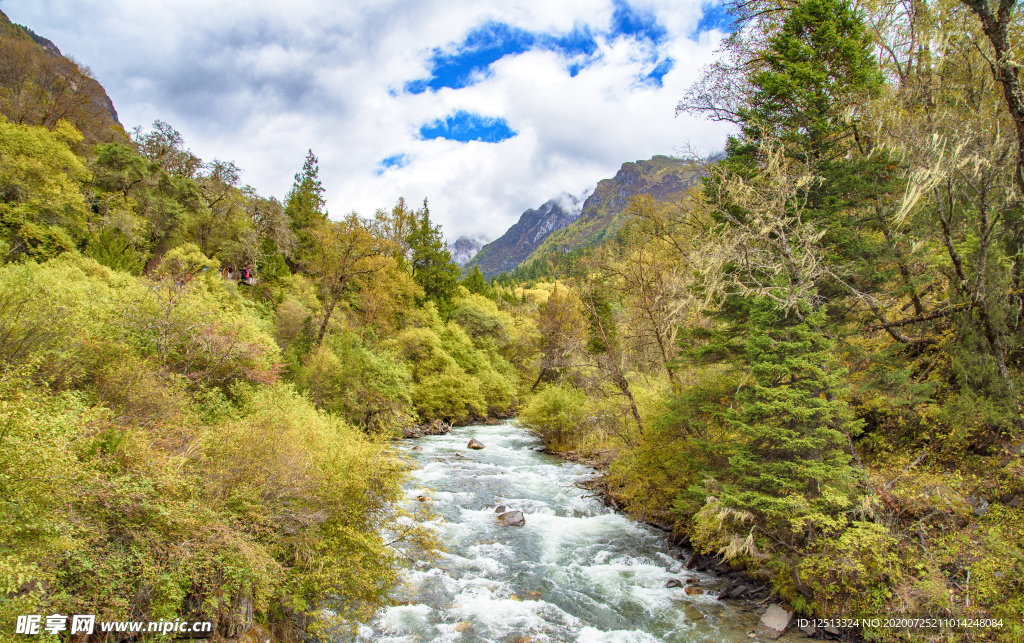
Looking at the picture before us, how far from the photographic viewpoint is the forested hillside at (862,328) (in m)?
7.59

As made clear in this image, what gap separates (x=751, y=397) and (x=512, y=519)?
8.27 m

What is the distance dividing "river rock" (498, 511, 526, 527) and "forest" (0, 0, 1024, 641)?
3.57 meters

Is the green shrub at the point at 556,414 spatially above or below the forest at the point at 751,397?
below

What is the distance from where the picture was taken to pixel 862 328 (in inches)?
432

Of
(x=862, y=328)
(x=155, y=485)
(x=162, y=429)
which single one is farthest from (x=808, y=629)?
(x=162, y=429)

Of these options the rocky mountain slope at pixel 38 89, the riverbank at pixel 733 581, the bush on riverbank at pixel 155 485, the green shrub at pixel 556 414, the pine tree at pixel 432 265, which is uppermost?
the rocky mountain slope at pixel 38 89

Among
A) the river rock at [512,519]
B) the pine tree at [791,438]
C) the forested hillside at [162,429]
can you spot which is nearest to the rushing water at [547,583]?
the river rock at [512,519]

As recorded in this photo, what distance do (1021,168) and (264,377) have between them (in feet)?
51.7

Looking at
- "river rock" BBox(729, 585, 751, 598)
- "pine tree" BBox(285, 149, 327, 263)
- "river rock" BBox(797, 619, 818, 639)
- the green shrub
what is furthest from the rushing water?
"pine tree" BBox(285, 149, 327, 263)

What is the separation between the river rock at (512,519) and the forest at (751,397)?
3.57m

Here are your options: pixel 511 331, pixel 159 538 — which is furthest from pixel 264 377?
pixel 511 331

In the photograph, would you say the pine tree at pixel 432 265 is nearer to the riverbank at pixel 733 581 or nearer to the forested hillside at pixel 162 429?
the forested hillside at pixel 162 429

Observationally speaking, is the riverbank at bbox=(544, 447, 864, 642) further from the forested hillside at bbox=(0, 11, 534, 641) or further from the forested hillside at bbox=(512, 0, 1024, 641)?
the forested hillside at bbox=(0, 11, 534, 641)

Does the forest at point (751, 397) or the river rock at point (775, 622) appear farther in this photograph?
the river rock at point (775, 622)
